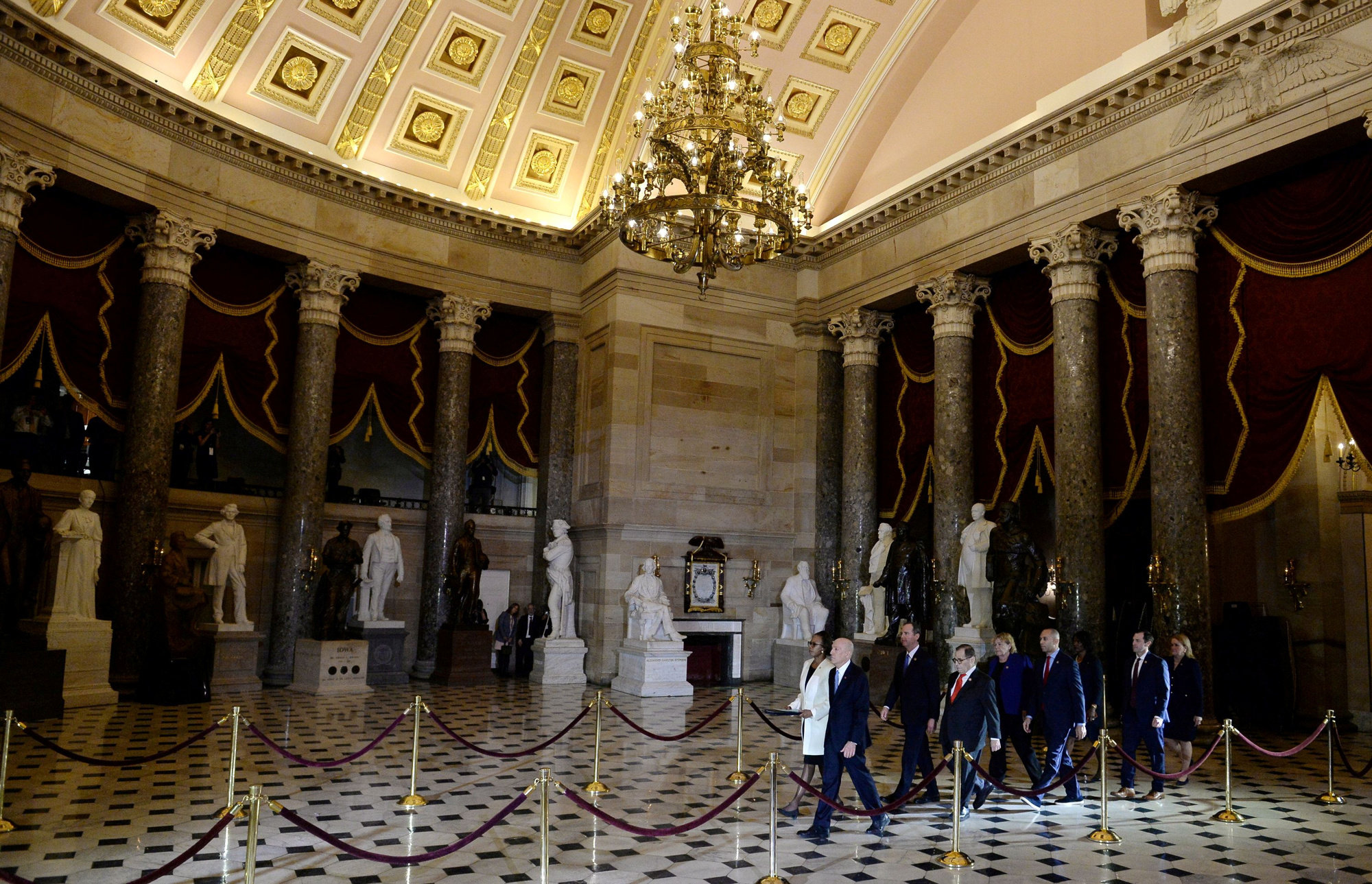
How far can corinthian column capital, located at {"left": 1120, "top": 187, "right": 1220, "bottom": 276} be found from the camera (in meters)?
12.9

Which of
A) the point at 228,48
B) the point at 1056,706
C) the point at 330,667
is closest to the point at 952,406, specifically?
the point at 1056,706

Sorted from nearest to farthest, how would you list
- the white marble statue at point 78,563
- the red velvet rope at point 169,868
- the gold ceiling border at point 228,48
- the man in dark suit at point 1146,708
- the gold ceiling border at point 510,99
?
the red velvet rope at point 169,868 < the man in dark suit at point 1146,708 < the white marble statue at point 78,563 < the gold ceiling border at point 228,48 < the gold ceiling border at point 510,99

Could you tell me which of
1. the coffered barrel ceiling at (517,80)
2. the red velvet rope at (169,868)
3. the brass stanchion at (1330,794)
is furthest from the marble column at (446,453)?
the brass stanchion at (1330,794)

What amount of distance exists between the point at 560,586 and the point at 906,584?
5969mm

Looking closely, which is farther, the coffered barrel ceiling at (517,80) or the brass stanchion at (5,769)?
the coffered barrel ceiling at (517,80)

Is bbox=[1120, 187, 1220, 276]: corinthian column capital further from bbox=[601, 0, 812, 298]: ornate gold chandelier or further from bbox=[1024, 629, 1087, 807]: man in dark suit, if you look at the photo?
bbox=[1024, 629, 1087, 807]: man in dark suit

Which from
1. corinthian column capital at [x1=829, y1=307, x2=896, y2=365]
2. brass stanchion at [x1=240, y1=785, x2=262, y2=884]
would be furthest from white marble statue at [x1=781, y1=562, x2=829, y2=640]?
brass stanchion at [x1=240, y1=785, x2=262, y2=884]

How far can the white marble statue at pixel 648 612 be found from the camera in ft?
55.7

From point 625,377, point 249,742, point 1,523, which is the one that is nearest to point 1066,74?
point 625,377

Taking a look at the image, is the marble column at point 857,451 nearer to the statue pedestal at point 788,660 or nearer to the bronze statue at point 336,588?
the statue pedestal at point 788,660

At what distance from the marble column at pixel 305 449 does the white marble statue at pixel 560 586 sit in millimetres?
3905

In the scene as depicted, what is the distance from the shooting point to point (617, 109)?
63.0 ft

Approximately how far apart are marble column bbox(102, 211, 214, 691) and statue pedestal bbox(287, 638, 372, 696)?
2.24m

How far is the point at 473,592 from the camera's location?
17.6 metres
